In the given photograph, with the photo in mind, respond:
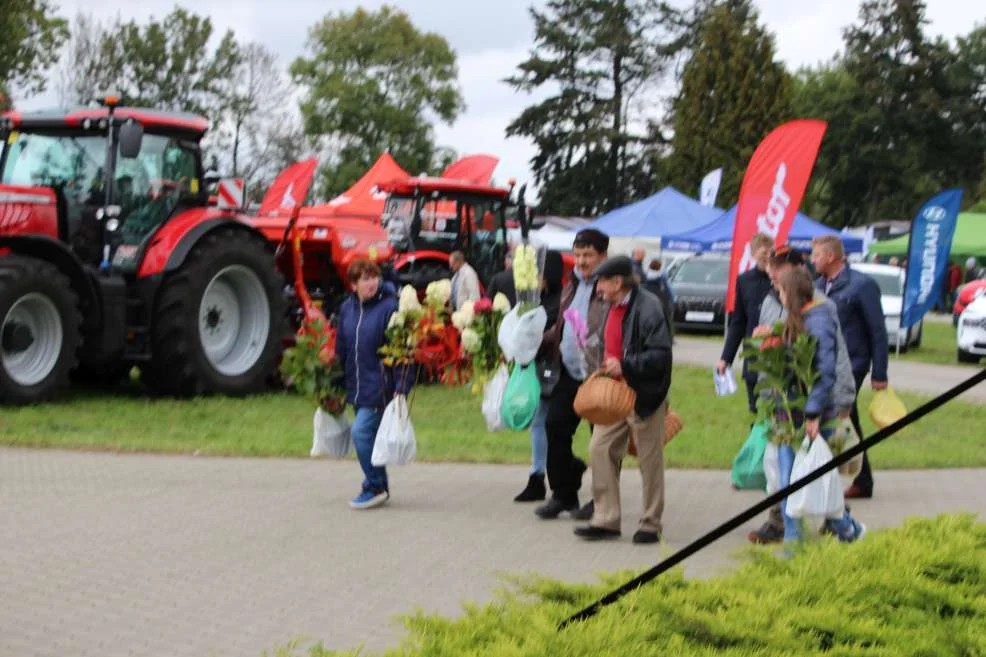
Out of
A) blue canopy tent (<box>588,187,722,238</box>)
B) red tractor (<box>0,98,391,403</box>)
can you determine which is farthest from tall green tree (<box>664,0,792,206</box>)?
red tractor (<box>0,98,391,403</box>)

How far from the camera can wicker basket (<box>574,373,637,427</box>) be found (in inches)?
349

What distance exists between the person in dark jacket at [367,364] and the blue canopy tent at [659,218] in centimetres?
2960

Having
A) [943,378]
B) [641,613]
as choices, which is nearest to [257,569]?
[641,613]

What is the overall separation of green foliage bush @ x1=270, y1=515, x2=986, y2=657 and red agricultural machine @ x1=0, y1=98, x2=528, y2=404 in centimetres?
1107

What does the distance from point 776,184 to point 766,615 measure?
14.3m

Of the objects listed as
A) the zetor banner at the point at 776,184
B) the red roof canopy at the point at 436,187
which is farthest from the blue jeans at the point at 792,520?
the red roof canopy at the point at 436,187

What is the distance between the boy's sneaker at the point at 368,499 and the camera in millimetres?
10312

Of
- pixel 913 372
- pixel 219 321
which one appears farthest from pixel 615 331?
pixel 913 372

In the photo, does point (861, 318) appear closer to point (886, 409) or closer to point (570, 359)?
point (886, 409)

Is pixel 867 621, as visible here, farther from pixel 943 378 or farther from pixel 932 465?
pixel 943 378

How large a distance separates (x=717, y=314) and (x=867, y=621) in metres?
29.4

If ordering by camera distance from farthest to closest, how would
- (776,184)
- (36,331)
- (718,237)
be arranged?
(718,237)
(776,184)
(36,331)

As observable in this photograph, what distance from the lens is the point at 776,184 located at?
59.6 ft

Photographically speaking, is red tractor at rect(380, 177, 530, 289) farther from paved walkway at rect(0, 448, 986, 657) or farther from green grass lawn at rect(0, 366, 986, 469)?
paved walkway at rect(0, 448, 986, 657)
